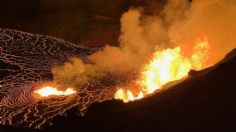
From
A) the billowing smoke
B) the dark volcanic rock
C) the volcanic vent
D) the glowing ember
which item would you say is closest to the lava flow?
the volcanic vent

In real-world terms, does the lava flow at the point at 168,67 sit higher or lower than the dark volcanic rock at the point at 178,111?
higher

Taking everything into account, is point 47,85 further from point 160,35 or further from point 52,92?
point 160,35

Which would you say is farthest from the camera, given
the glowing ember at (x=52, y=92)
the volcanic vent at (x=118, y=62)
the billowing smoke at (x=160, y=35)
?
the billowing smoke at (x=160, y=35)

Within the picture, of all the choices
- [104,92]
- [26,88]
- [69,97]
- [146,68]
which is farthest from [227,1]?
[26,88]

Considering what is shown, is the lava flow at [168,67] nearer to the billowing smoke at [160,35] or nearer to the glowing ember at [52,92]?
the billowing smoke at [160,35]

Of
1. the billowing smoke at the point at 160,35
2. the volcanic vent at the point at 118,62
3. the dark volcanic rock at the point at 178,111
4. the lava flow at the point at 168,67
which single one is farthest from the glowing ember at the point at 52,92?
the dark volcanic rock at the point at 178,111

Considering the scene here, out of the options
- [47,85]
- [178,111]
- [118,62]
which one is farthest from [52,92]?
[178,111]

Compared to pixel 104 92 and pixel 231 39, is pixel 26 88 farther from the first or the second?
pixel 231 39

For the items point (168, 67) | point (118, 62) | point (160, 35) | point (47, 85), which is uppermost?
point (160, 35)
